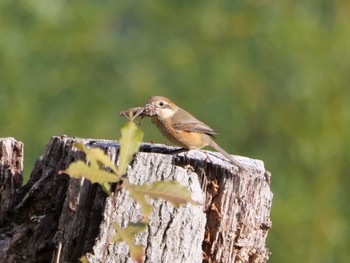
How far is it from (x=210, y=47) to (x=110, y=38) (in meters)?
1.67

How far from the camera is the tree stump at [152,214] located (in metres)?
4.38

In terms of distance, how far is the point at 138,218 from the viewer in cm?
434

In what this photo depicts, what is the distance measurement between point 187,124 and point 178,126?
74 millimetres

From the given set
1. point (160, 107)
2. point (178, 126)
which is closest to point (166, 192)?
point (160, 107)

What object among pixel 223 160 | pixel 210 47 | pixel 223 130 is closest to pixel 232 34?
pixel 210 47

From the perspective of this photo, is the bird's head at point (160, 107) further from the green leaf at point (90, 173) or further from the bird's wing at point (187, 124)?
the green leaf at point (90, 173)

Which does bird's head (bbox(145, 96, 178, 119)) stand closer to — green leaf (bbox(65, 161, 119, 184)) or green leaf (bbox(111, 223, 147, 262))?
green leaf (bbox(111, 223, 147, 262))

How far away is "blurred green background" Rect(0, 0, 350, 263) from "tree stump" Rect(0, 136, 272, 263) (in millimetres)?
8129

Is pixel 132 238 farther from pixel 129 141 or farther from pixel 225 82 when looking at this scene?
pixel 225 82

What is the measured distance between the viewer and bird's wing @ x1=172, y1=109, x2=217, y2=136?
22.3 ft

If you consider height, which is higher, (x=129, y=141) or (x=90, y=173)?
(x=129, y=141)

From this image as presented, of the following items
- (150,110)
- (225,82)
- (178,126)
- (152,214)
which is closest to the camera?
(152,214)

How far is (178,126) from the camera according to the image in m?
6.91

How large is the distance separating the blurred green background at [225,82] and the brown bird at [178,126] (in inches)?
246
